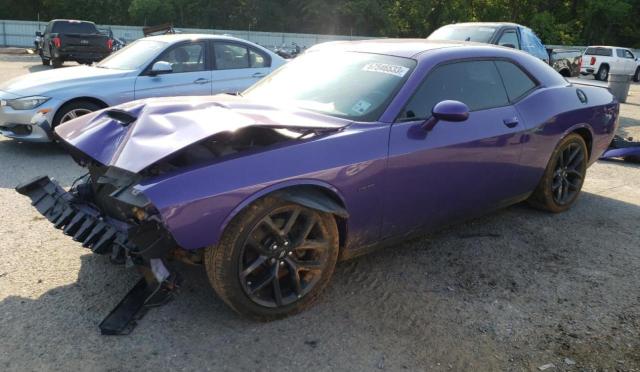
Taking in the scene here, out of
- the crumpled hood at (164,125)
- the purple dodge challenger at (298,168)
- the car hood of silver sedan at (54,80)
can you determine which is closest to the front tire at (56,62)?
the car hood of silver sedan at (54,80)

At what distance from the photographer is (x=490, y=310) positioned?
11.0 feet

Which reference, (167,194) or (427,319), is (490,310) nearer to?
(427,319)

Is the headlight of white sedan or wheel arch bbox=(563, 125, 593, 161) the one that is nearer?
wheel arch bbox=(563, 125, 593, 161)

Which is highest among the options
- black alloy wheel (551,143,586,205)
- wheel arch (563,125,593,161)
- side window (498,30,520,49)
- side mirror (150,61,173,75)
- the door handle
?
side window (498,30,520,49)

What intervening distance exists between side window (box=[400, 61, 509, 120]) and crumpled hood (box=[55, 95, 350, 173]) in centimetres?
61

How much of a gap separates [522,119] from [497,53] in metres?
0.60

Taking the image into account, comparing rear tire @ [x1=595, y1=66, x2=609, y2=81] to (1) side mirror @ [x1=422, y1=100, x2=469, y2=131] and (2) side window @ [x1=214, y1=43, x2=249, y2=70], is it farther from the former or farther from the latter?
(1) side mirror @ [x1=422, y1=100, x2=469, y2=131]

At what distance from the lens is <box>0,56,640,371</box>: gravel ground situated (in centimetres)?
279

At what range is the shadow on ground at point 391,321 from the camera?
2.78 metres

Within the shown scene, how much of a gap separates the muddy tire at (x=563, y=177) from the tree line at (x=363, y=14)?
40.6 meters

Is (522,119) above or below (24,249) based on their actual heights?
above

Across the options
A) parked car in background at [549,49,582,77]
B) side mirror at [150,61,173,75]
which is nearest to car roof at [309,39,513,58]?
side mirror at [150,61,173,75]

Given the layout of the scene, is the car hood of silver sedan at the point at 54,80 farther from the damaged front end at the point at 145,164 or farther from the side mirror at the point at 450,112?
the side mirror at the point at 450,112

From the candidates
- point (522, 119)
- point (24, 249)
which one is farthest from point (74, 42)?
point (522, 119)
